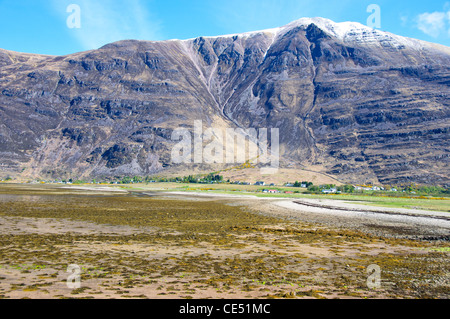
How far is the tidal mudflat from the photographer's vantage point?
36.0 feet

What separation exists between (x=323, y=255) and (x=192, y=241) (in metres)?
7.22

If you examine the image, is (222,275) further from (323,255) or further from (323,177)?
(323,177)

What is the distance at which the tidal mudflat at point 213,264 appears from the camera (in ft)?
36.0

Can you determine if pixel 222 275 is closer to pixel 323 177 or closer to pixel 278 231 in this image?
pixel 278 231

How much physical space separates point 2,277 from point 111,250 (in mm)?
5636

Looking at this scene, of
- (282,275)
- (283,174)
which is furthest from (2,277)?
(283,174)

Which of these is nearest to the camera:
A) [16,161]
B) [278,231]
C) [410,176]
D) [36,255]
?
[36,255]

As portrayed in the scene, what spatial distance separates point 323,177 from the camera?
15750 centimetres

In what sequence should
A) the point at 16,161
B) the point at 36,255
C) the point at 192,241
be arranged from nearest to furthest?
the point at 36,255
the point at 192,241
the point at 16,161

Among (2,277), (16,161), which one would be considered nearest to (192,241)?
(2,277)

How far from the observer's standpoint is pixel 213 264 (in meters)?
14.7
